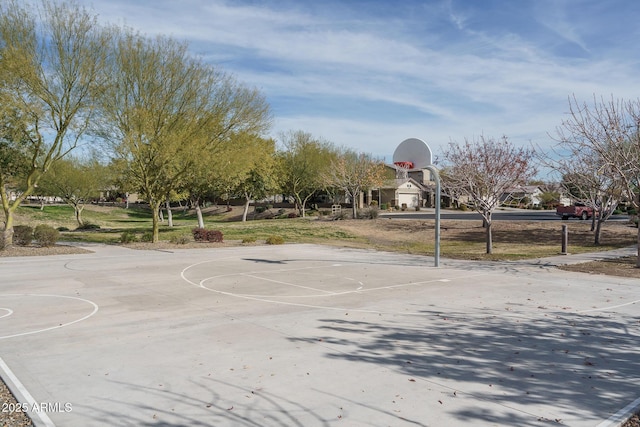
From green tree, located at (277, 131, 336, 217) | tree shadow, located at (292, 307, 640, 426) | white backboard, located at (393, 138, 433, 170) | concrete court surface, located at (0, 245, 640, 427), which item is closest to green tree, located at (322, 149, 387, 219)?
green tree, located at (277, 131, 336, 217)


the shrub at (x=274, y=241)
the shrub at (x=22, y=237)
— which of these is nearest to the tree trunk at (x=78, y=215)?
the shrub at (x=22, y=237)

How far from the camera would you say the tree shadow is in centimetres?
566

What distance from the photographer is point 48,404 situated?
18.1 ft

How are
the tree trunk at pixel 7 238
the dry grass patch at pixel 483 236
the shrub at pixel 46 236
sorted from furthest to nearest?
the dry grass patch at pixel 483 236 < the shrub at pixel 46 236 < the tree trunk at pixel 7 238

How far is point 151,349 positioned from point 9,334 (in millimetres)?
2907

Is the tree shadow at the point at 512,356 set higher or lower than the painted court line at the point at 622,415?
lower

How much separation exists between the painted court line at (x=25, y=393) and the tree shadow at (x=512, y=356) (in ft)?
12.5

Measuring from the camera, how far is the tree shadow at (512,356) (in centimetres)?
566

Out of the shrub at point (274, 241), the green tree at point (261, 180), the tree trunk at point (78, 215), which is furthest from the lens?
the green tree at point (261, 180)

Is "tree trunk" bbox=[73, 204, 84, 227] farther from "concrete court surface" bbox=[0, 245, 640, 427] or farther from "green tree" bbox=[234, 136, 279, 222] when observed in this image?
"concrete court surface" bbox=[0, 245, 640, 427]

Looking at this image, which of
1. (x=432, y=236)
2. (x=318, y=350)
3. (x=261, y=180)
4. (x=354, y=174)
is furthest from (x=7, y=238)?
(x=354, y=174)

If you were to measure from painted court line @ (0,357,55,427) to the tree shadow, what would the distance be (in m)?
3.82

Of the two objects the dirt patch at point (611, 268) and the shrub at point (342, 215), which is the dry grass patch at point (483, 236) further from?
the shrub at point (342, 215)

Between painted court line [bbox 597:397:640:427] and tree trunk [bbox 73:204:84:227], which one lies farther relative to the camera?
tree trunk [bbox 73:204:84:227]
